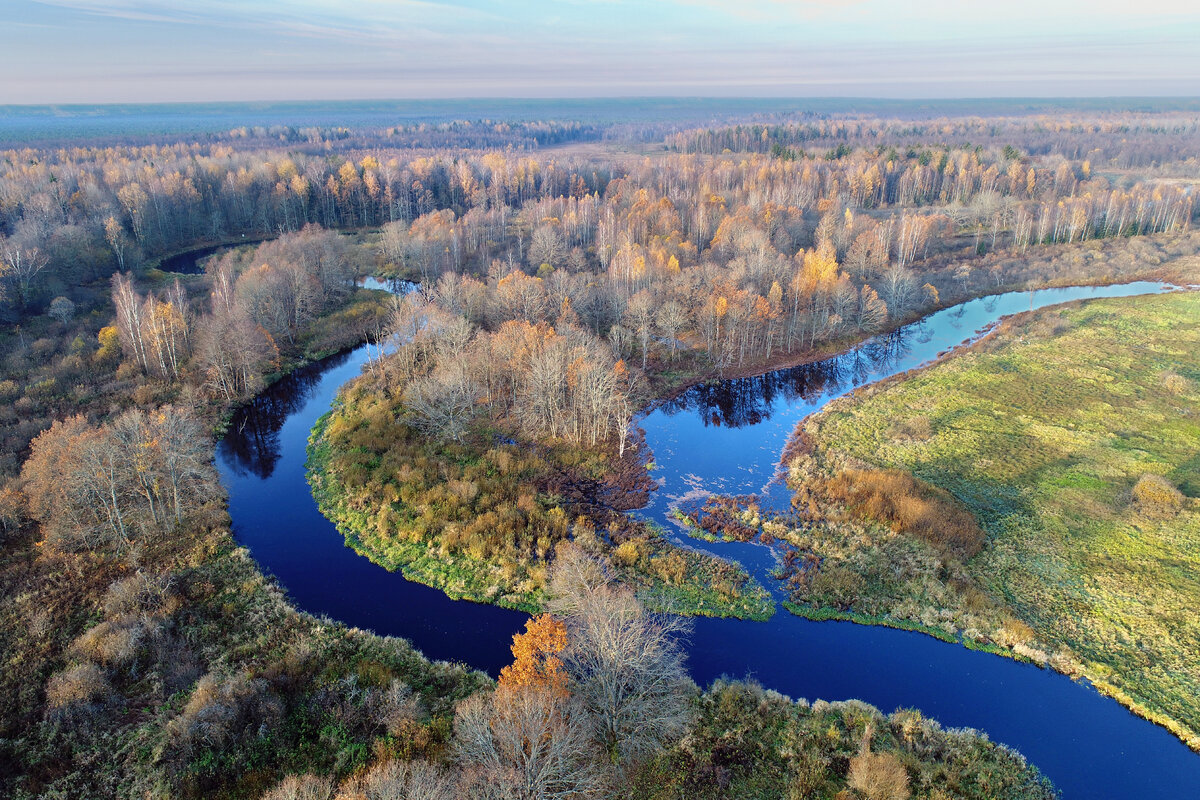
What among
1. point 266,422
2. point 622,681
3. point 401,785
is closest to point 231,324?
point 266,422

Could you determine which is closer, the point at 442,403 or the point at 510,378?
the point at 442,403

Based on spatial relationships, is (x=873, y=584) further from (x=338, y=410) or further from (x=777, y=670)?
(x=338, y=410)

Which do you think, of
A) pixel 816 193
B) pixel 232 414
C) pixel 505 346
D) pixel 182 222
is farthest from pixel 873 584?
pixel 182 222

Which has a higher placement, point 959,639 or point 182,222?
point 182,222

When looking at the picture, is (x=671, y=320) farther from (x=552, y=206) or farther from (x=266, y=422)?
(x=552, y=206)

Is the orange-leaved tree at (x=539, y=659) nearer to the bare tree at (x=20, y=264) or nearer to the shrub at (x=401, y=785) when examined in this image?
the shrub at (x=401, y=785)

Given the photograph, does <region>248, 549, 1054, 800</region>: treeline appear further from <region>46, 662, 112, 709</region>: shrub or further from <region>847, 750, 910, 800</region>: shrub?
<region>46, 662, 112, 709</region>: shrub
